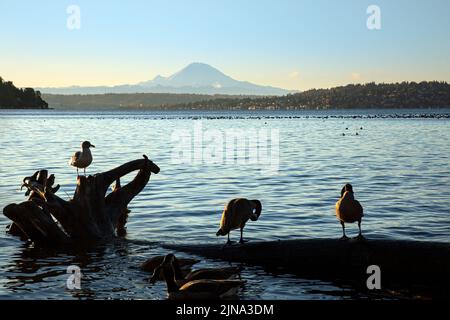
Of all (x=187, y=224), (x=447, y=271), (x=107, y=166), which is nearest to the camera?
(x=447, y=271)

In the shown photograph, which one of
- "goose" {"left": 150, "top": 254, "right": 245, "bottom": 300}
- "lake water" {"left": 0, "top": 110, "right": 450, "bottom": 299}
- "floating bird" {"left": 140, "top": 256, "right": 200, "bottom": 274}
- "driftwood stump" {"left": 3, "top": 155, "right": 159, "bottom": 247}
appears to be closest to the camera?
"goose" {"left": 150, "top": 254, "right": 245, "bottom": 300}

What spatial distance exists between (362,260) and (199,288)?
10.8 feet

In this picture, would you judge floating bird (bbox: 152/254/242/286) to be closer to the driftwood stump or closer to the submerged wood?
the submerged wood

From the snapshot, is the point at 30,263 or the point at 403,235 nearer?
the point at 30,263

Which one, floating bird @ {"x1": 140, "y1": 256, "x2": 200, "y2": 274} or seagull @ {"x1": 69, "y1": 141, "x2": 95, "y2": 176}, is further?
seagull @ {"x1": 69, "y1": 141, "x2": 95, "y2": 176}

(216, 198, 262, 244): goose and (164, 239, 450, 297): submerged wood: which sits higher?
(216, 198, 262, 244): goose

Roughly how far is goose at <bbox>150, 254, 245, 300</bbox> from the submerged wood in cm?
193

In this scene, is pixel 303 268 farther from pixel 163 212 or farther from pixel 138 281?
pixel 163 212

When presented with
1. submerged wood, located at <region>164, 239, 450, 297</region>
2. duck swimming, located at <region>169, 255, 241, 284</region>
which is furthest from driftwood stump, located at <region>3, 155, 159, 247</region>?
duck swimming, located at <region>169, 255, 241, 284</region>

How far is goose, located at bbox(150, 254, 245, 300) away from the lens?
35.6ft

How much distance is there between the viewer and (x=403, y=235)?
19.0 meters
